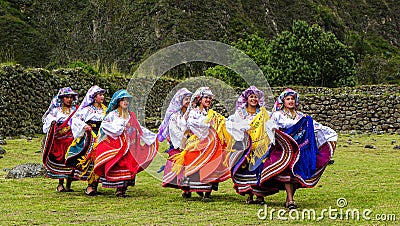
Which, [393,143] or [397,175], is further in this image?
[393,143]

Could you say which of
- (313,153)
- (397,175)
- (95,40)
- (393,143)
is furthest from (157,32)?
(313,153)

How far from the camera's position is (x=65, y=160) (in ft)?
33.6

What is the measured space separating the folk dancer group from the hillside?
27.1 metres

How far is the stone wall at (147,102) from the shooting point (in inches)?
786

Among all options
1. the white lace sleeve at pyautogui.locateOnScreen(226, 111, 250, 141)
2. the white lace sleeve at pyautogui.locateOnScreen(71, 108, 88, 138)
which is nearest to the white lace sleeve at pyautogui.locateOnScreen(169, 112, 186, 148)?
the white lace sleeve at pyautogui.locateOnScreen(226, 111, 250, 141)

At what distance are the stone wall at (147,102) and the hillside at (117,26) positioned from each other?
1323 centimetres

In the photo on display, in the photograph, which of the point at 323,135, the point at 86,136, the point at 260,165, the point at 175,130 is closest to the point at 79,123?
the point at 86,136

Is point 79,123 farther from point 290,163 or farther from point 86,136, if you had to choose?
point 290,163

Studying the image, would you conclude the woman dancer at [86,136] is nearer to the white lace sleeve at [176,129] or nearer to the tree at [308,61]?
the white lace sleeve at [176,129]

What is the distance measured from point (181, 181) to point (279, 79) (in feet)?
96.0

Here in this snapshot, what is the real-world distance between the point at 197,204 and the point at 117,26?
40.0 metres

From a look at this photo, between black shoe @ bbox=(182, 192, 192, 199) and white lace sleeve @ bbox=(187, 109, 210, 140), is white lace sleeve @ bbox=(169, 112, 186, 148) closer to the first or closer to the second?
white lace sleeve @ bbox=(187, 109, 210, 140)

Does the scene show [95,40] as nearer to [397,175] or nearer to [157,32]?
[157,32]

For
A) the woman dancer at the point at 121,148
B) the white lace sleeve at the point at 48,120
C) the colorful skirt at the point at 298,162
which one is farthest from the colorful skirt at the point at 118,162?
the colorful skirt at the point at 298,162
